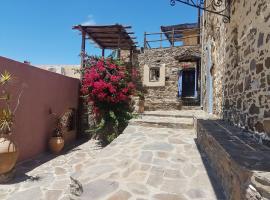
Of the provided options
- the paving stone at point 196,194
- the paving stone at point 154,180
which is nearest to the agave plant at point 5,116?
the paving stone at point 154,180

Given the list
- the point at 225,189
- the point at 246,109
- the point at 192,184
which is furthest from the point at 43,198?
the point at 246,109

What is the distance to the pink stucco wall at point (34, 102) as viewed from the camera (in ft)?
21.9

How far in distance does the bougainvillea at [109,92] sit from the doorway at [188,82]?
9.87m

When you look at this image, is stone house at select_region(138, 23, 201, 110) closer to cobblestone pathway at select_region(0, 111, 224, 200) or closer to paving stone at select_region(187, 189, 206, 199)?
cobblestone pathway at select_region(0, 111, 224, 200)

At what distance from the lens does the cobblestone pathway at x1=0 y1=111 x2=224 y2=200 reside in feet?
12.1

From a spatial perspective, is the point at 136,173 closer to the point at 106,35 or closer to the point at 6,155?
the point at 6,155

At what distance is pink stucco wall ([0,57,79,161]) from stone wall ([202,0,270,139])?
5063 millimetres

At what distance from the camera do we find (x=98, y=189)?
3748mm

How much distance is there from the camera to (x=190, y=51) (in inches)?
611

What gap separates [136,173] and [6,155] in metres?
2.89

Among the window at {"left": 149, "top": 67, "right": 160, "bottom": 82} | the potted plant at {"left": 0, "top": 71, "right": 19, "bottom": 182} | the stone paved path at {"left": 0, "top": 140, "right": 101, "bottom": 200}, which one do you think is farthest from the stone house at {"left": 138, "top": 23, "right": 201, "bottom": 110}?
the potted plant at {"left": 0, "top": 71, "right": 19, "bottom": 182}

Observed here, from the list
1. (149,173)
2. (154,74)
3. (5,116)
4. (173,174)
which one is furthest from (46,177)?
(154,74)

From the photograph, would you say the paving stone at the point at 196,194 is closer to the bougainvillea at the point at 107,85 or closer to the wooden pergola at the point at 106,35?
the bougainvillea at the point at 107,85

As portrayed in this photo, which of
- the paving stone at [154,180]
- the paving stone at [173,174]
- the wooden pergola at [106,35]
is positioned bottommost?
the paving stone at [154,180]
